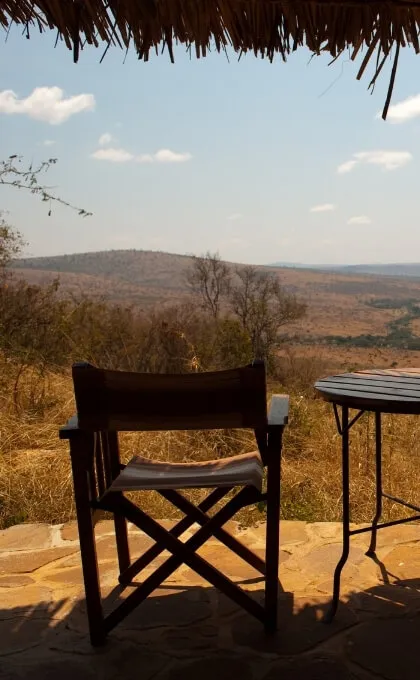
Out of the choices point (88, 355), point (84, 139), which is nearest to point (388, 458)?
point (88, 355)

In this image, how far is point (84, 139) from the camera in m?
7.28

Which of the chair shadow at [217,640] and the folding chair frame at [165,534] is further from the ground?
the folding chair frame at [165,534]

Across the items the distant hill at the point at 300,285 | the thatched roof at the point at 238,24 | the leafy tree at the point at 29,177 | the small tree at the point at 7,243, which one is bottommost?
the distant hill at the point at 300,285

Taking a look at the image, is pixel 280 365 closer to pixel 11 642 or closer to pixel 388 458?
pixel 388 458

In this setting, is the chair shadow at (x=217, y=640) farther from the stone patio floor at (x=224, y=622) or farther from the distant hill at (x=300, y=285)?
the distant hill at (x=300, y=285)

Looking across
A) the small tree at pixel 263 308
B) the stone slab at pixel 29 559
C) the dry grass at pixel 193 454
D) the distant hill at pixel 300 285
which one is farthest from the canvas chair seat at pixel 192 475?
the distant hill at pixel 300 285

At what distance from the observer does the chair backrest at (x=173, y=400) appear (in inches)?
72.7

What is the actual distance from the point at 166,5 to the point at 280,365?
22.7ft

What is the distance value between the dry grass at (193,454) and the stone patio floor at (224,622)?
531 millimetres

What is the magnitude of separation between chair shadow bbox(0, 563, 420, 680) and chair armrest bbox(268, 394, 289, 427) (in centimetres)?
73

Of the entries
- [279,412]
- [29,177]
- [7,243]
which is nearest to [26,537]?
[279,412]

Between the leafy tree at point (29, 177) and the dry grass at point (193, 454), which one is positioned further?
the leafy tree at point (29, 177)

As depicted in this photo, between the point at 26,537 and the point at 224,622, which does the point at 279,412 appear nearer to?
the point at 224,622

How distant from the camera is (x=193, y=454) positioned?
165 inches
